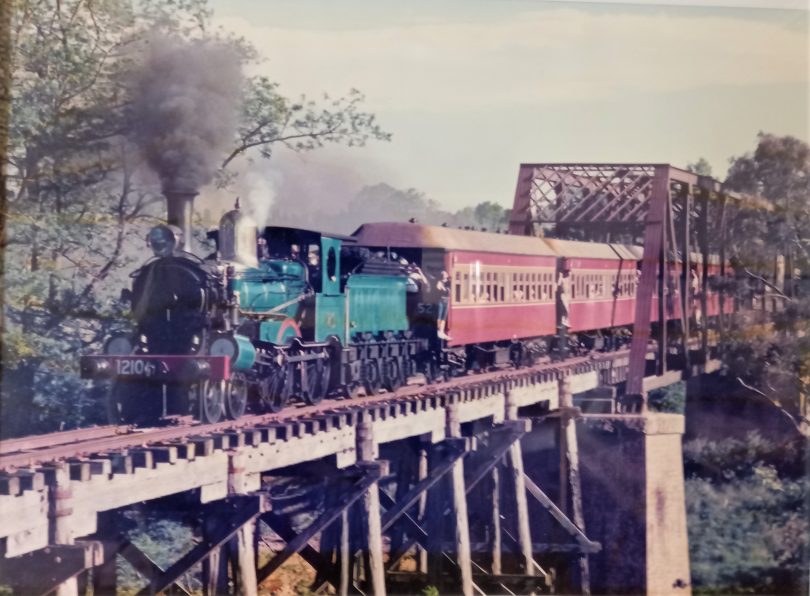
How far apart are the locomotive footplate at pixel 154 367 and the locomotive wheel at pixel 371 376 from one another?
2.72 meters

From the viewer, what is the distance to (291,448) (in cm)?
810

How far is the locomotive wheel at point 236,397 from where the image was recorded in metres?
8.61

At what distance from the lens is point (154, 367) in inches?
326

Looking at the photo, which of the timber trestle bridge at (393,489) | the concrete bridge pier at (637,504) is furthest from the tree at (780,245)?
the timber trestle bridge at (393,489)

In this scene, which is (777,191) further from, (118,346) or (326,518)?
(118,346)

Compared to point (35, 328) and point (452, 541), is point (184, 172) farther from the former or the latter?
point (452, 541)

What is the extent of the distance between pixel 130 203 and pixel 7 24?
2126 mm

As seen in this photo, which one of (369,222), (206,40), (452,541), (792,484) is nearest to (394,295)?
(369,222)

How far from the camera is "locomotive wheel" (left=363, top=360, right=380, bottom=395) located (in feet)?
35.7

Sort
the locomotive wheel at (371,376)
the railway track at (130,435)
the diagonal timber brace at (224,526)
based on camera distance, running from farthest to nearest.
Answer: the locomotive wheel at (371,376) → the diagonal timber brace at (224,526) → the railway track at (130,435)

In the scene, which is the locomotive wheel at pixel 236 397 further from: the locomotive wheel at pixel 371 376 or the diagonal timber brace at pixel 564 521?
the diagonal timber brace at pixel 564 521

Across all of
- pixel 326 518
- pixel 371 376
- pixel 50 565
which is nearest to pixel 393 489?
pixel 371 376

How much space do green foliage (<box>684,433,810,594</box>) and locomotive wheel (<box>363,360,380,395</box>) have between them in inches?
148

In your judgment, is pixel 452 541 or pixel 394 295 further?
pixel 394 295
